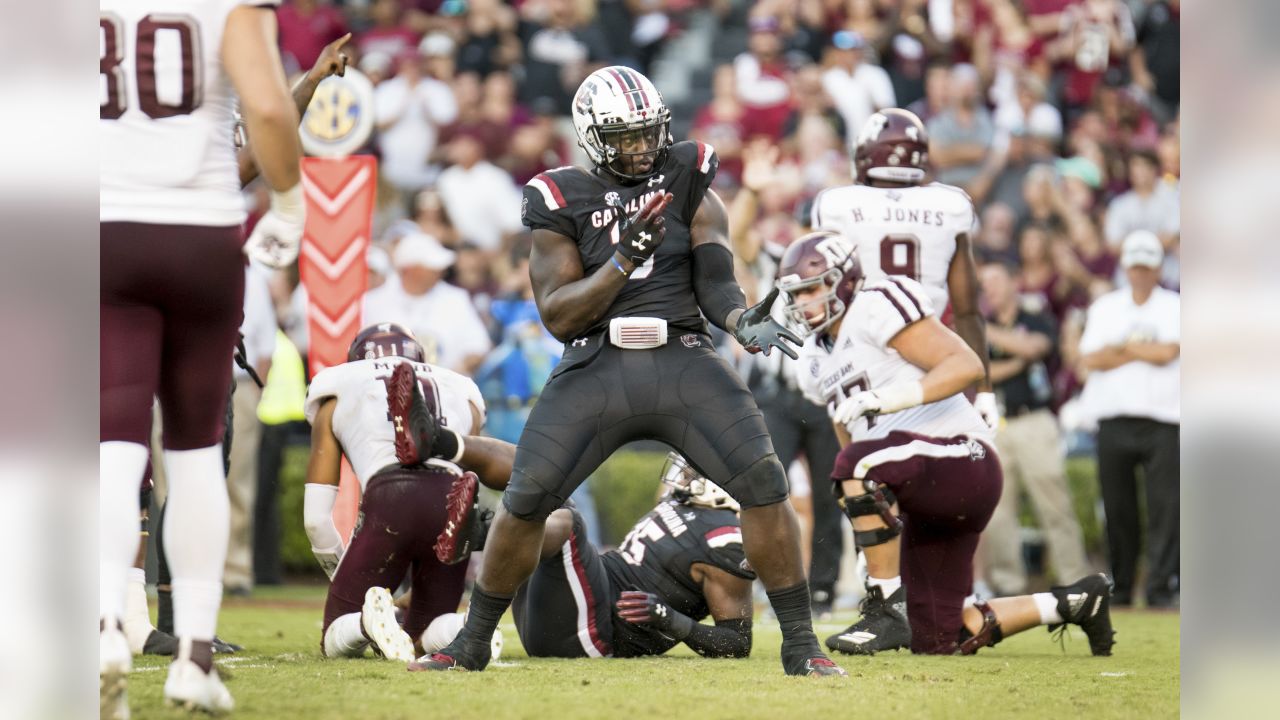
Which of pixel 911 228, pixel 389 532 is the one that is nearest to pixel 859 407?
pixel 911 228

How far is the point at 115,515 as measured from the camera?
14.4ft

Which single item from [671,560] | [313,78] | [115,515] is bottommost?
[671,560]

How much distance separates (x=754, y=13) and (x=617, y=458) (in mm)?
5315

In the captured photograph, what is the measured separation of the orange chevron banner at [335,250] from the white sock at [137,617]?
173 centimetres

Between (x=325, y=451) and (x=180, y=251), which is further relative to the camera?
(x=325, y=451)

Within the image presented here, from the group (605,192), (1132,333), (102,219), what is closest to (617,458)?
(1132,333)

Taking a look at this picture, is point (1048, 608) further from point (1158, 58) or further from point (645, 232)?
point (1158, 58)

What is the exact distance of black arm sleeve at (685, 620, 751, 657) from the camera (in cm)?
641

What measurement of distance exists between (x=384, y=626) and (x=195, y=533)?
1.69 meters

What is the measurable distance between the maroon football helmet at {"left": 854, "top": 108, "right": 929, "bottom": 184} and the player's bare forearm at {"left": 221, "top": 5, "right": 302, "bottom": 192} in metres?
3.86

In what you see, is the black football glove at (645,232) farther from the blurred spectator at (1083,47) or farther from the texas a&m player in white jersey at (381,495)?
the blurred spectator at (1083,47)

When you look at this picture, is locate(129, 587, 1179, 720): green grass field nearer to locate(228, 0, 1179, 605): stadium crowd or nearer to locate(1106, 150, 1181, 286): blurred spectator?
locate(228, 0, 1179, 605): stadium crowd

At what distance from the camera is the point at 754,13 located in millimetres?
15430
